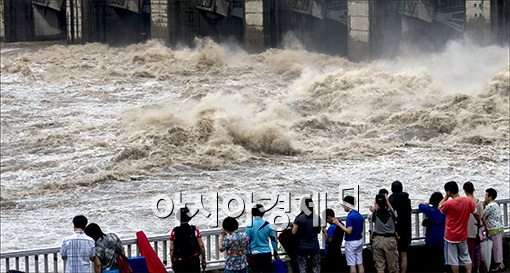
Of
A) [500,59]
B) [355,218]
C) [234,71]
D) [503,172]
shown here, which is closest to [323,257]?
[355,218]

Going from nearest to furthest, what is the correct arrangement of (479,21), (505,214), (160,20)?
(505,214) → (479,21) → (160,20)

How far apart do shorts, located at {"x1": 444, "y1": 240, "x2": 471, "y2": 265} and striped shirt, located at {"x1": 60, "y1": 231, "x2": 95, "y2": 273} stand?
3138mm

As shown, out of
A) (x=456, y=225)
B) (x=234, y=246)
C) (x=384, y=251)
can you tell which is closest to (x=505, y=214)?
(x=456, y=225)

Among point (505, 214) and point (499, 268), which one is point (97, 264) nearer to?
point (499, 268)

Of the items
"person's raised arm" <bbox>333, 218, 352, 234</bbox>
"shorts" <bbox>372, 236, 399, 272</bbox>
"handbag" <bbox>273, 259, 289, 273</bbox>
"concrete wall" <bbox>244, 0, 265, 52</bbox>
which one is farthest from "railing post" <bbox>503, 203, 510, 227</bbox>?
"concrete wall" <bbox>244, 0, 265, 52</bbox>

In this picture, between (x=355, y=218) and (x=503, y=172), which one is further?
(x=503, y=172)

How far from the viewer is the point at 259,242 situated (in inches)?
360

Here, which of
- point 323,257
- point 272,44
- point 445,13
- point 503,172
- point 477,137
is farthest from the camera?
point 272,44

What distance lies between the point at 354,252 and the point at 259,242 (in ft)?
3.09

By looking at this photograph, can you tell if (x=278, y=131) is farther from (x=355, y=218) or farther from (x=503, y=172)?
(x=355, y=218)

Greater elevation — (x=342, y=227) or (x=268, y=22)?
(x=268, y=22)

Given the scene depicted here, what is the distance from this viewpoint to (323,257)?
395 inches

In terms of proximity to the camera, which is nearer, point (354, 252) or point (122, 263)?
point (122, 263)

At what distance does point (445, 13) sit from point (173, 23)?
9.11m
